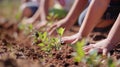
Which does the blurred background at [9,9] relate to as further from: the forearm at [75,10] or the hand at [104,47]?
the hand at [104,47]

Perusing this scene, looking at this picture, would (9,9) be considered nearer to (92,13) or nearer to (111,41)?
(92,13)

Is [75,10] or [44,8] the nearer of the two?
[75,10]

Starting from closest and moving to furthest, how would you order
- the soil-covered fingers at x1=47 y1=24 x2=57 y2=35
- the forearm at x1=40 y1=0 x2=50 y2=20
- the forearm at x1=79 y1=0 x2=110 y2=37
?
the forearm at x1=79 y1=0 x2=110 y2=37 < the soil-covered fingers at x1=47 y1=24 x2=57 y2=35 < the forearm at x1=40 y1=0 x2=50 y2=20

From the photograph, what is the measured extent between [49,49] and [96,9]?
1.71 feet

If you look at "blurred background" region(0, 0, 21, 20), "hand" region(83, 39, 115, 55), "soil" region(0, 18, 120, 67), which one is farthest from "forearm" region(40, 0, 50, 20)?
"hand" region(83, 39, 115, 55)

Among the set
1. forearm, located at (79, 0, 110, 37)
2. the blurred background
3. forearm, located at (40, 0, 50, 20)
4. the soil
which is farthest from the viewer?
the blurred background

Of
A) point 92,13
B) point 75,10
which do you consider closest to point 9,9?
point 75,10

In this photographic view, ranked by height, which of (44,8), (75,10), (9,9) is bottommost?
(75,10)

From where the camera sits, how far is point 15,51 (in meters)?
2.99

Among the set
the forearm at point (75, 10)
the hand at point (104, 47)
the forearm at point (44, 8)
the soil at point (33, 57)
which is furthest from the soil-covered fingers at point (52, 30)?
the forearm at point (44, 8)

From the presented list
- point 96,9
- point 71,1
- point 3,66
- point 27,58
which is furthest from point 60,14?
point 3,66

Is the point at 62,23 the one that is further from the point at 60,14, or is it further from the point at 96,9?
the point at 60,14

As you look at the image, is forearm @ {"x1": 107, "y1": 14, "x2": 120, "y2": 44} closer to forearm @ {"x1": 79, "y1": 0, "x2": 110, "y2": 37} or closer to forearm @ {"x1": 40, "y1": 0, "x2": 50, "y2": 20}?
forearm @ {"x1": 79, "y1": 0, "x2": 110, "y2": 37}

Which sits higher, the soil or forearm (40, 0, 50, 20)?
forearm (40, 0, 50, 20)
